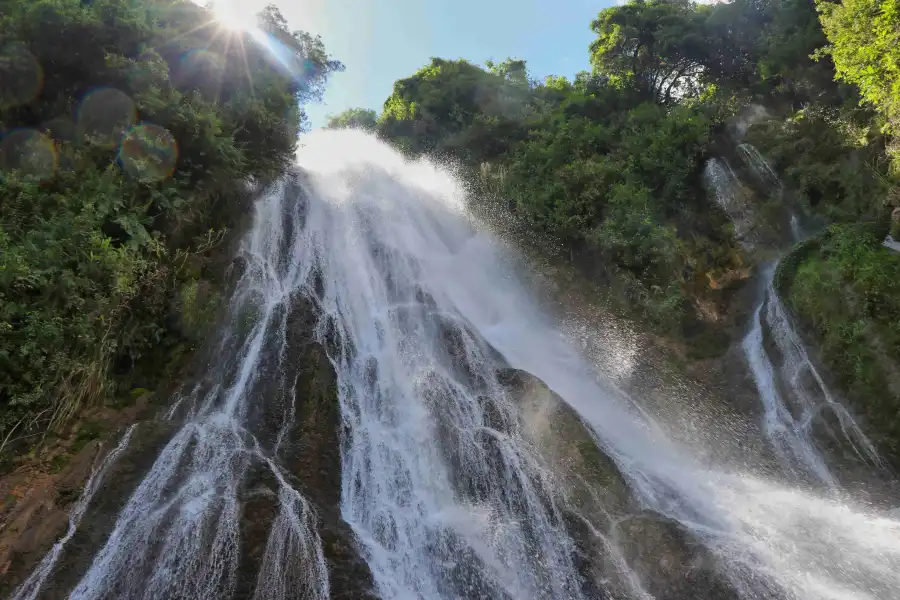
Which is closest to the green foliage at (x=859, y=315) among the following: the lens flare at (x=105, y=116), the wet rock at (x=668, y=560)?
the wet rock at (x=668, y=560)

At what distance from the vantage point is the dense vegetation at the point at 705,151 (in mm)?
11797

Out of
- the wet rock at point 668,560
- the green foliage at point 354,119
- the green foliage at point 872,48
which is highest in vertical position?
the green foliage at point 354,119

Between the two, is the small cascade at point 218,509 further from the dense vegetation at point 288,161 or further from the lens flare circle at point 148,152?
the lens flare circle at point 148,152

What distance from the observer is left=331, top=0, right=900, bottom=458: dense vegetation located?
1180 centimetres

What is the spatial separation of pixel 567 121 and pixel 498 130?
3.18m

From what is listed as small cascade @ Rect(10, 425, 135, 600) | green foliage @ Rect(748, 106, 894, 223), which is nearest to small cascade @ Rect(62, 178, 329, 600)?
small cascade @ Rect(10, 425, 135, 600)

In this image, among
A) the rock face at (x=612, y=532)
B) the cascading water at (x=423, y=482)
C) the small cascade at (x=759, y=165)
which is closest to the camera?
the cascading water at (x=423, y=482)

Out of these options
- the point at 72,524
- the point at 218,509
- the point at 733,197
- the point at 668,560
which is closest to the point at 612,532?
the point at 668,560

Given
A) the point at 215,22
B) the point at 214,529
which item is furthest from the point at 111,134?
the point at 214,529

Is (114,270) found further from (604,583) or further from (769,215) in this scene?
(769,215)

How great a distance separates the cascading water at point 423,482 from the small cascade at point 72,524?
1.55ft

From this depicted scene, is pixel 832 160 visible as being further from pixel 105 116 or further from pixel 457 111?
pixel 105 116

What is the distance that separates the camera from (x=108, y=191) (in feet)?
34.9

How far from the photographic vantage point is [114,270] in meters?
9.62
